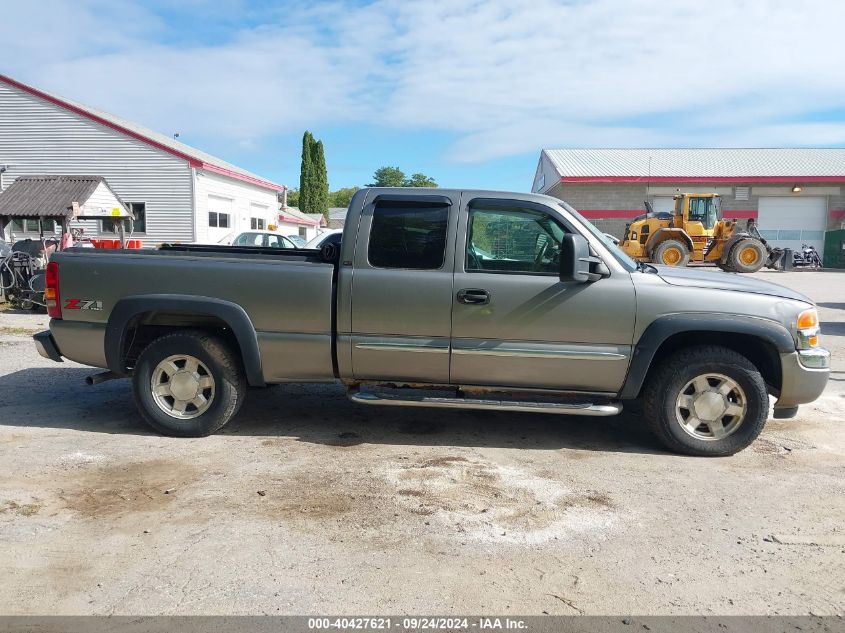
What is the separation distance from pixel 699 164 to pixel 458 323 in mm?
35942

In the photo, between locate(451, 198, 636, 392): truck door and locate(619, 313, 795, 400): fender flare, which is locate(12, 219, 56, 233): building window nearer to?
locate(451, 198, 636, 392): truck door

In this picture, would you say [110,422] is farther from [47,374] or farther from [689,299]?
[689,299]

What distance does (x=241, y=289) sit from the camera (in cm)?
465

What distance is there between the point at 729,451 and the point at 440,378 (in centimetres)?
218

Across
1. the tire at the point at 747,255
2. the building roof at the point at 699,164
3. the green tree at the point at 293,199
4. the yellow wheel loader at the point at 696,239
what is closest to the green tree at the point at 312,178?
the green tree at the point at 293,199

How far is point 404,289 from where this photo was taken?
454 centimetres

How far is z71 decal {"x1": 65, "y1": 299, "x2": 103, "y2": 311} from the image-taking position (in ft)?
15.8

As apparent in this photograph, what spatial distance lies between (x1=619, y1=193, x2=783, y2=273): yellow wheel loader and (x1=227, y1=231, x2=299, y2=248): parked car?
12383 mm

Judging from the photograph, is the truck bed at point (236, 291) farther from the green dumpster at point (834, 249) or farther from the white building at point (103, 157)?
the green dumpster at point (834, 249)

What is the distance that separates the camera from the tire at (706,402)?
Result: 4453 mm

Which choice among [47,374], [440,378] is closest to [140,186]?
[47,374]

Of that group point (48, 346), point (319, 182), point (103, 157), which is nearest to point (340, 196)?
point (319, 182)

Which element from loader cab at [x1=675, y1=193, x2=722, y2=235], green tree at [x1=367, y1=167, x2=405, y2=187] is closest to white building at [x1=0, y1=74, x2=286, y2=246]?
loader cab at [x1=675, y1=193, x2=722, y2=235]

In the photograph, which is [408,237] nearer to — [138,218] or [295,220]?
[138,218]
